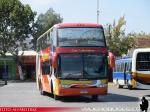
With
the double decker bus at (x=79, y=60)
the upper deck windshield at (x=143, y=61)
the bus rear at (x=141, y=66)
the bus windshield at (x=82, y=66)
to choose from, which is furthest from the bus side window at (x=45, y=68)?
the upper deck windshield at (x=143, y=61)

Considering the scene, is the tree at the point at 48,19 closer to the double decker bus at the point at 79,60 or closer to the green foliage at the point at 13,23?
the green foliage at the point at 13,23

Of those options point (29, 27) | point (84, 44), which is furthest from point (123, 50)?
point (84, 44)

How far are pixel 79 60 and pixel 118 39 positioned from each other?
57161mm

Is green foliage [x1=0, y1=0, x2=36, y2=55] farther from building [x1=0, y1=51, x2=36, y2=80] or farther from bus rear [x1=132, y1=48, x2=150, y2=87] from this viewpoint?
bus rear [x1=132, y1=48, x2=150, y2=87]

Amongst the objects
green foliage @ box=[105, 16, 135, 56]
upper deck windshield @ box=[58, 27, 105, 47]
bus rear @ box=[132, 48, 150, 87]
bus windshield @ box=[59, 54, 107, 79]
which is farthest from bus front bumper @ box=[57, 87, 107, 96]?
green foliage @ box=[105, 16, 135, 56]

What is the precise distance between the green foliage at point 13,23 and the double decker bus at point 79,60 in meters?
53.9

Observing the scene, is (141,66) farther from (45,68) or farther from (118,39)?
(118,39)

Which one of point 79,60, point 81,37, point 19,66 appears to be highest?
point 81,37

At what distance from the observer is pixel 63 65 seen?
82.6 ft

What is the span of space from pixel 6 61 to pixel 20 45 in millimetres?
5181

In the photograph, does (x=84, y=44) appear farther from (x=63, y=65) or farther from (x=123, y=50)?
(x=123, y=50)

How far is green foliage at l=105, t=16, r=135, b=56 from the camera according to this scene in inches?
3115

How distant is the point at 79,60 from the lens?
83.1 ft

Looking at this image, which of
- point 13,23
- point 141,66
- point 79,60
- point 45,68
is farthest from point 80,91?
point 13,23
